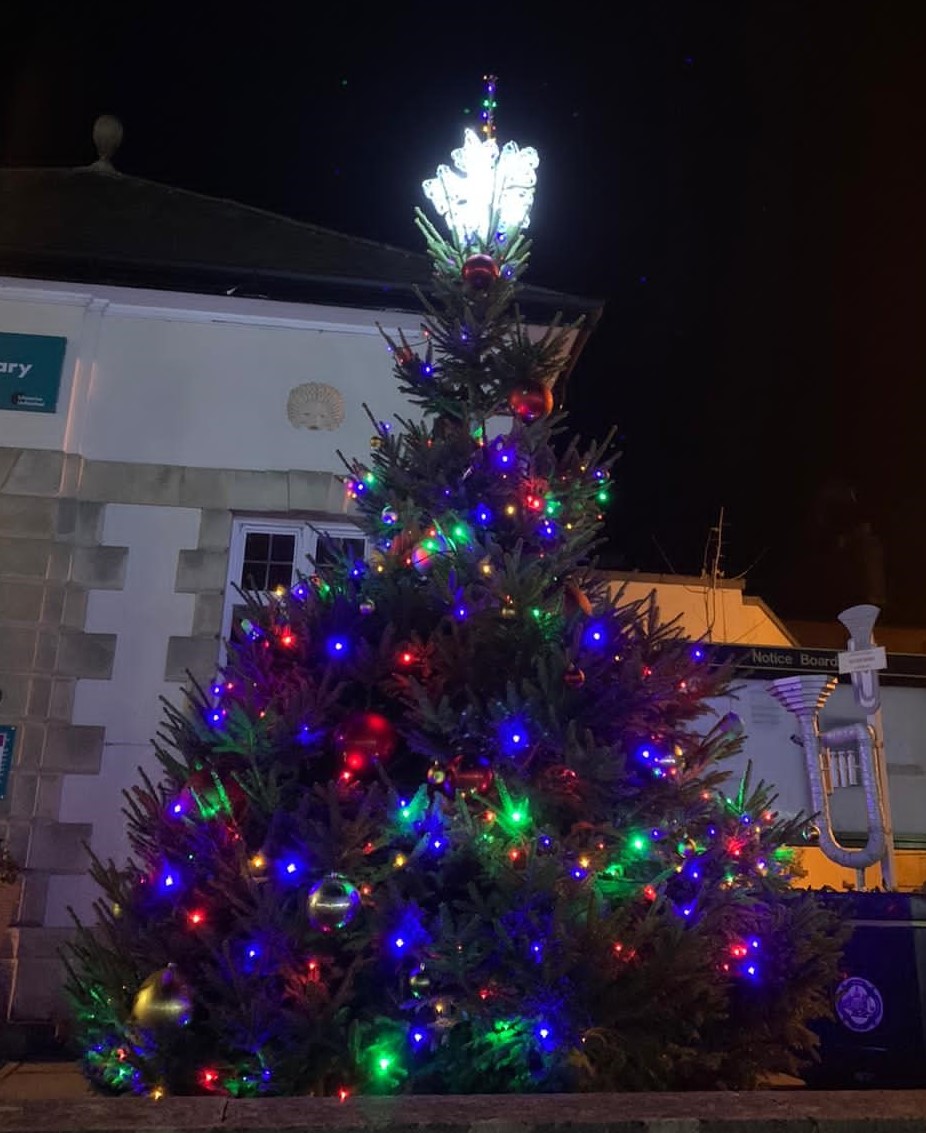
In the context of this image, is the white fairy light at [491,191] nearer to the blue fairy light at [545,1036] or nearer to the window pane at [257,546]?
the window pane at [257,546]

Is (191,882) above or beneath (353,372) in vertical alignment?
beneath

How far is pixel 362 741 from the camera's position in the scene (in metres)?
3.38

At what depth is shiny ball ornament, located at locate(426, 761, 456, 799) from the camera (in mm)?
3287

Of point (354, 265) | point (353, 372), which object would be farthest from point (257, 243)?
point (353, 372)

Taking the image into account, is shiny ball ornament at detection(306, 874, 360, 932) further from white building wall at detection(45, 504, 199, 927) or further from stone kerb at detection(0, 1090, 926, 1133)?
white building wall at detection(45, 504, 199, 927)

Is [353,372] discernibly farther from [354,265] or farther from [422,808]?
[422,808]

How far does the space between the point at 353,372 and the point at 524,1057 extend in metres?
4.87

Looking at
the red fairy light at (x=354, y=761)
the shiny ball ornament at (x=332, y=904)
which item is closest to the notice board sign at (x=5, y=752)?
the red fairy light at (x=354, y=761)

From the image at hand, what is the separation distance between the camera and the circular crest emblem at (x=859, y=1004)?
4.88 meters

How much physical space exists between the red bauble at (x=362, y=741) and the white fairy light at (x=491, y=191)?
2691mm

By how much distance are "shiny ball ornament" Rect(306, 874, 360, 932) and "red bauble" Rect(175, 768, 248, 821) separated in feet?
1.63

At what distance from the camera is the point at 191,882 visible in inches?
125

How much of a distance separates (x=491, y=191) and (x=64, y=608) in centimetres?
378

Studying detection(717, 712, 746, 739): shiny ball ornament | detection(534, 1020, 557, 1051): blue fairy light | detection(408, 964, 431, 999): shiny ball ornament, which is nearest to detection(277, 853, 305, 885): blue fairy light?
detection(408, 964, 431, 999): shiny ball ornament
